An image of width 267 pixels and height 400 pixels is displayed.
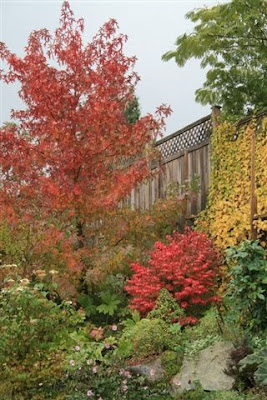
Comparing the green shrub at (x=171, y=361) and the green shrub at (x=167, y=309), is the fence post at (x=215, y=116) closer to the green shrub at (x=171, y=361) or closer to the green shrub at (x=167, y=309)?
the green shrub at (x=167, y=309)

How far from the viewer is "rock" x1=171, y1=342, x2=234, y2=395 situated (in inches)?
275

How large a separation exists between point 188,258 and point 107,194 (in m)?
1.71

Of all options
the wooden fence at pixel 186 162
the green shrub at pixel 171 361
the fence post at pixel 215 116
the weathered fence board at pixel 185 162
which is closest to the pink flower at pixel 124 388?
the green shrub at pixel 171 361

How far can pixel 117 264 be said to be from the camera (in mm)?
10273

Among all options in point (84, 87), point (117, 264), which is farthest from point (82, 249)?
point (84, 87)

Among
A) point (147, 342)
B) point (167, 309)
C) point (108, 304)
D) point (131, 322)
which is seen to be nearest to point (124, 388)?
point (147, 342)

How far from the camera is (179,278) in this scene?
9.27 meters

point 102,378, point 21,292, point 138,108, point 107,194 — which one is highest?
point 138,108

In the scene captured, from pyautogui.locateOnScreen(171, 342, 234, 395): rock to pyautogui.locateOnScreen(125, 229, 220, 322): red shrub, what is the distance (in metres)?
1.72

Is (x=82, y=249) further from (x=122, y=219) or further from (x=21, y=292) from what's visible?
(x=21, y=292)

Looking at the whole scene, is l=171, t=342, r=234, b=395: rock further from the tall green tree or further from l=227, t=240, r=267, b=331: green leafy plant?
the tall green tree

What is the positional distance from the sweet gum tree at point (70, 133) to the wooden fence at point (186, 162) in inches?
40.8

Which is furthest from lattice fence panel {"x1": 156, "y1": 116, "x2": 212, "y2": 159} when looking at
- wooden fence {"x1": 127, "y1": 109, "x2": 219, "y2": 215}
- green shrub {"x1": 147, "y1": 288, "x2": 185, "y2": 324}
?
green shrub {"x1": 147, "y1": 288, "x2": 185, "y2": 324}

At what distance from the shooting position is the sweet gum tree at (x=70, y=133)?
10.2m
